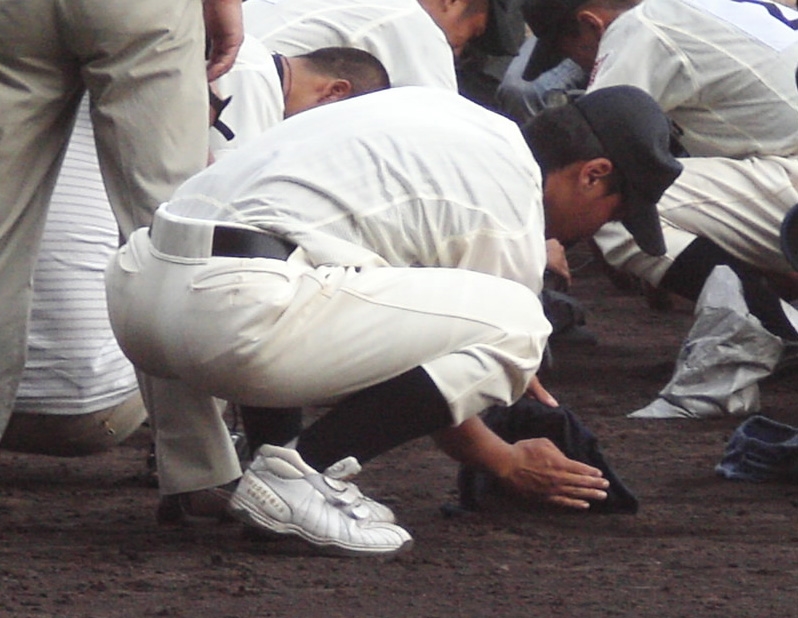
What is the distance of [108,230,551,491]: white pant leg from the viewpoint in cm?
324

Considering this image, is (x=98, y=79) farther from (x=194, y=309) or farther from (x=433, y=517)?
(x=433, y=517)

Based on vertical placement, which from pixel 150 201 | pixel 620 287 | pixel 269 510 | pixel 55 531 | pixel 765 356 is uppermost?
pixel 150 201

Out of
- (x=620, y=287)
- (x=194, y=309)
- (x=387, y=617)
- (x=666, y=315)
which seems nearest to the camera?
(x=387, y=617)

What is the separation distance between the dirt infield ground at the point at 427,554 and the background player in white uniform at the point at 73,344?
0.38ft

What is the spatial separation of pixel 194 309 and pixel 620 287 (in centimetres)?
449

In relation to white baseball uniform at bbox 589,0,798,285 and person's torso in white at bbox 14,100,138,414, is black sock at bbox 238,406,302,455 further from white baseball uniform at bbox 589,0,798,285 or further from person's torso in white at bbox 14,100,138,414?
white baseball uniform at bbox 589,0,798,285

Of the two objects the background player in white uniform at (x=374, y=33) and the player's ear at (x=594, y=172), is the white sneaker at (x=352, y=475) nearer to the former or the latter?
the player's ear at (x=594, y=172)

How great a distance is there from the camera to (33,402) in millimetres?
4047

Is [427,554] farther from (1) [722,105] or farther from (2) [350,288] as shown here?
(1) [722,105]

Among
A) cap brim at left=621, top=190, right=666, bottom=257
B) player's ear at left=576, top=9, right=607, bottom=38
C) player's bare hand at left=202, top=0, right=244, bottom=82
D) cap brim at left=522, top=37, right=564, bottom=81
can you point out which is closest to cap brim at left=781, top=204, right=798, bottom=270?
cap brim at left=621, top=190, right=666, bottom=257

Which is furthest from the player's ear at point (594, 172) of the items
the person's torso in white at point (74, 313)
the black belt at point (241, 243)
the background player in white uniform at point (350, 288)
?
the person's torso in white at point (74, 313)

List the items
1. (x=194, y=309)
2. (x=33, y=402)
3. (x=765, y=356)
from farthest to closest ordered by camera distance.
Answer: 1. (x=765, y=356)
2. (x=33, y=402)
3. (x=194, y=309)

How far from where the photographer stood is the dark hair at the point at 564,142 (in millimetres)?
3568

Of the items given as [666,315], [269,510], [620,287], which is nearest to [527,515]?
[269,510]
